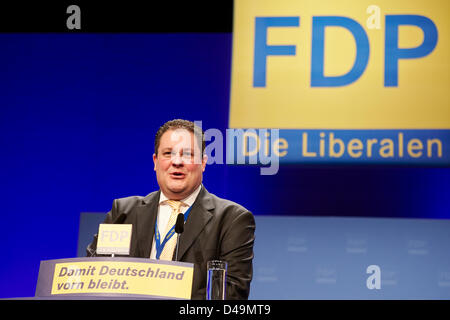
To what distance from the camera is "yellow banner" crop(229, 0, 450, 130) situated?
4113 millimetres

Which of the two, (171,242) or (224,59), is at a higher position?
(224,59)

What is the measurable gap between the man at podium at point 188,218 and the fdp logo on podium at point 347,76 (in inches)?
54.9

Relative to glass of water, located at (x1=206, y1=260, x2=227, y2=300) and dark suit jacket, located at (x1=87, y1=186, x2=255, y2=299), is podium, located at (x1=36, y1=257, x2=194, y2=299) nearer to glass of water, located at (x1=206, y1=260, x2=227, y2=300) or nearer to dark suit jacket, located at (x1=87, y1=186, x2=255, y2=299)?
glass of water, located at (x1=206, y1=260, x2=227, y2=300)

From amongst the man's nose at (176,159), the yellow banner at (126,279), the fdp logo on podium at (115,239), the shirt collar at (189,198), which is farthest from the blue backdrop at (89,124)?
the yellow banner at (126,279)

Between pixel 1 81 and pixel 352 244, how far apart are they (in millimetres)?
3274

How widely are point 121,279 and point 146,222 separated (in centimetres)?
71

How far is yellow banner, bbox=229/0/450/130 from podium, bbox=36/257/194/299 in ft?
7.25

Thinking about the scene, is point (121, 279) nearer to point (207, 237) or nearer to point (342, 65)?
point (207, 237)

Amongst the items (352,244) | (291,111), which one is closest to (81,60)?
(291,111)

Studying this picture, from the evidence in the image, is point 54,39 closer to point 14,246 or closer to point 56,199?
point 56,199

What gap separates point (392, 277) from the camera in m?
4.18

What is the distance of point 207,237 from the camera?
2.67 metres

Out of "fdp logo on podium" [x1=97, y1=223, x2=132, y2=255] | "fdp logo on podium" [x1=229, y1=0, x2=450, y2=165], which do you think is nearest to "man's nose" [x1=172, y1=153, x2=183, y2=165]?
"fdp logo on podium" [x1=97, y1=223, x2=132, y2=255]

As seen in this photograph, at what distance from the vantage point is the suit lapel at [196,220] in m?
2.62
